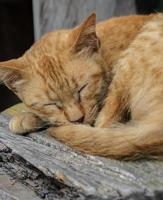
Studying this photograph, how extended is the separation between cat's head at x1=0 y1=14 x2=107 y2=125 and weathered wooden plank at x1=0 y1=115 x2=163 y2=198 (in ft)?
0.71

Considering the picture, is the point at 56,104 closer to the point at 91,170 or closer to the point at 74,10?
the point at 91,170

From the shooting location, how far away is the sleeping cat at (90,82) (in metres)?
3.23

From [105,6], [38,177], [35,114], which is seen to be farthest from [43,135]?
[105,6]

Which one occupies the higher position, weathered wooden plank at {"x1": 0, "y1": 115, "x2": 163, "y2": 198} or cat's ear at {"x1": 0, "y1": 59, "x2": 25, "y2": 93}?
cat's ear at {"x1": 0, "y1": 59, "x2": 25, "y2": 93}

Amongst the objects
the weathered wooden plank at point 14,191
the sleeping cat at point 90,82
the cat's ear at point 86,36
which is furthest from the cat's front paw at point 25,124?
the cat's ear at point 86,36

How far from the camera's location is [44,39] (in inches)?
149

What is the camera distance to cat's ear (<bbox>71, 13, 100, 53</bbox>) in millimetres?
3371

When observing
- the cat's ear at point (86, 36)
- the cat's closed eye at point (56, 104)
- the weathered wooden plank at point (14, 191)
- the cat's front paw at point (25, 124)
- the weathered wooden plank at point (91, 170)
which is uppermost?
the cat's ear at point (86, 36)

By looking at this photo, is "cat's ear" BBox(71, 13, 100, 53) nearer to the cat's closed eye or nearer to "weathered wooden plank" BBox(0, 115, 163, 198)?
the cat's closed eye

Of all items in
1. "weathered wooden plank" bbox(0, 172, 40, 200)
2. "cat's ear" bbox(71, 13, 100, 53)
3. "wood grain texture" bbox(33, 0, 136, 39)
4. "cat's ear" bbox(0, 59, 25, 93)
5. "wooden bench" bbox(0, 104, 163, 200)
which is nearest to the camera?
"wooden bench" bbox(0, 104, 163, 200)

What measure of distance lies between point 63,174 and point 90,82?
77 centimetres

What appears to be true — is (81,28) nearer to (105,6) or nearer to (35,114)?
(35,114)

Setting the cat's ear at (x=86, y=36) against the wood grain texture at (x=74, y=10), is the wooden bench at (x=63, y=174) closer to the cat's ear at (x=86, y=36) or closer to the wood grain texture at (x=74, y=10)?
the cat's ear at (x=86, y=36)

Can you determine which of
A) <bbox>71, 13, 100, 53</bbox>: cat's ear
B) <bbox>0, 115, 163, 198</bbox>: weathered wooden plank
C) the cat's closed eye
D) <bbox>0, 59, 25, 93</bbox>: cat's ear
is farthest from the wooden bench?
<bbox>71, 13, 100, 53</bbox>: cat's ear
